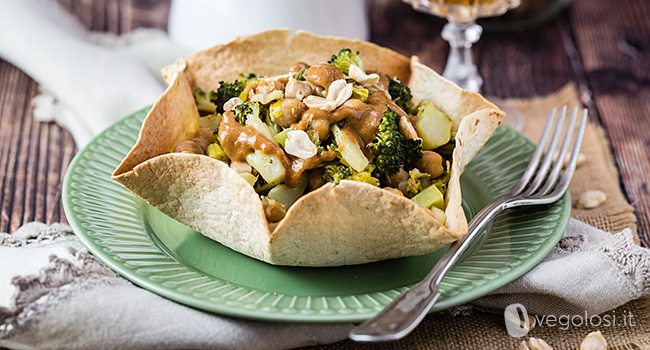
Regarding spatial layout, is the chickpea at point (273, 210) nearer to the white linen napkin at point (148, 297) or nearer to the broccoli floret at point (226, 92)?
the white linen napkin at point (148, 297)

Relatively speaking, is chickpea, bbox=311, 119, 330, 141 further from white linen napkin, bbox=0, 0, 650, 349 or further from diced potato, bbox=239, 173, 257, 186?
white linen napkin, bbox=0, 0, 650, 349

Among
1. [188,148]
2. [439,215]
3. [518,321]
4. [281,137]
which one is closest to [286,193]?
[281,137]

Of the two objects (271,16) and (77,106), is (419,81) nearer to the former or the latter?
(271,16)

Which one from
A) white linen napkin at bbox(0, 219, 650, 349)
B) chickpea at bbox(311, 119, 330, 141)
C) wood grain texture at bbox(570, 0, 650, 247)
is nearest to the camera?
white linen napkin at bbox(0, 219, 650, 349)

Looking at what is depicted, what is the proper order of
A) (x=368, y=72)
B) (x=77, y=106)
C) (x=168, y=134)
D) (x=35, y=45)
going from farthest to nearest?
(x=35, y=45) < (x=77, y=106) < (x=368, y=72) < (x=168, y=134)

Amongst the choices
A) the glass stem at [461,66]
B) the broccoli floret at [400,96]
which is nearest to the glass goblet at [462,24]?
the glass stem at [461,66]

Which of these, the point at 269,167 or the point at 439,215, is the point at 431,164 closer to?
the point at 439,215

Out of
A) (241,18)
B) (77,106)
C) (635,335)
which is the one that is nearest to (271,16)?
(241,18)

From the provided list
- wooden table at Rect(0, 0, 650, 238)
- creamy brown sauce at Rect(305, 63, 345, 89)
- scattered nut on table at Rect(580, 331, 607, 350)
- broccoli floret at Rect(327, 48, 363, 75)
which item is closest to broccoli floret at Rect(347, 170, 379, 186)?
creamy brown sauce at Rect(305, 63, 345, 89)
